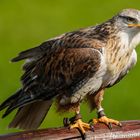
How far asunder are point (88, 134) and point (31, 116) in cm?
160

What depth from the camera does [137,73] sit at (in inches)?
644

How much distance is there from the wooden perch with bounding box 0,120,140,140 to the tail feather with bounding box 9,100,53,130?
1.41m

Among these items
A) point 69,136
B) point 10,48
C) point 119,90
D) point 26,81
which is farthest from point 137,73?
point 69,136

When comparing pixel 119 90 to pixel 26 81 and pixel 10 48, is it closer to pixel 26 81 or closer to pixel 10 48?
pixel 10 48

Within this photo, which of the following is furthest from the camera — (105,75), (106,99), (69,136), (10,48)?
(10,48)

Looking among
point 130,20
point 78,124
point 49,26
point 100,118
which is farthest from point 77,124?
point 49,26

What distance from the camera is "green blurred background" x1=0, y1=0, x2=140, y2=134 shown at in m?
15.4

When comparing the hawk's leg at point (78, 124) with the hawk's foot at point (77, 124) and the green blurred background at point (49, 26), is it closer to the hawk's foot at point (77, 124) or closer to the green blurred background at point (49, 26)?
the hawk's foot at point (77, 124)

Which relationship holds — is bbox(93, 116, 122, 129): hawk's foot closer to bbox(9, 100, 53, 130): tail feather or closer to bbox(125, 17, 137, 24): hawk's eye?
bbox(9, 100, 53, 130): tail feather

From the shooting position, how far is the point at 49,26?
18656 millimetres

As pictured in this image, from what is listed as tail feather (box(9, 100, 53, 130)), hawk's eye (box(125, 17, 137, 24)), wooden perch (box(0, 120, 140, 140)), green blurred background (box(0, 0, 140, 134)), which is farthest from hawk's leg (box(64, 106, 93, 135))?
green blurred background (box(0, 0, 140, 134))

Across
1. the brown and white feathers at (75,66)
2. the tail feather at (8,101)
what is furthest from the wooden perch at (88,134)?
the tail feather at (8,101)

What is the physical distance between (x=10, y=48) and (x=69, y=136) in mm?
9033

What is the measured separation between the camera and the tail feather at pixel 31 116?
405 inches
